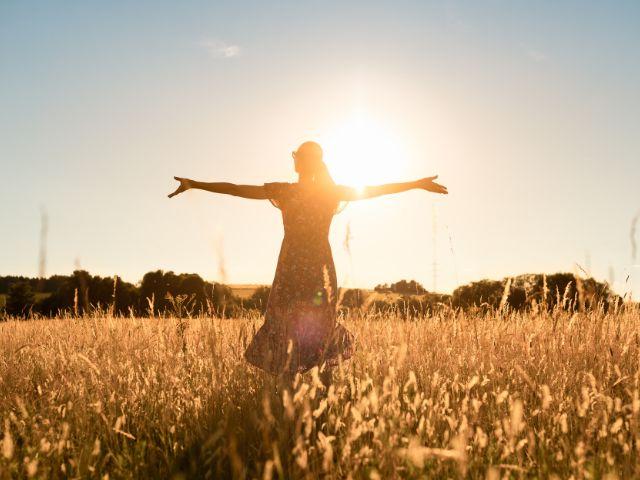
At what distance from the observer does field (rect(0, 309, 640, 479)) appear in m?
2.23

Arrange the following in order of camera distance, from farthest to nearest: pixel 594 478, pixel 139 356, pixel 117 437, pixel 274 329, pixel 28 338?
pixel 28 338 → pixel 139 356 → pixel 274 329 → pixel 117 437 → pixel 594 478

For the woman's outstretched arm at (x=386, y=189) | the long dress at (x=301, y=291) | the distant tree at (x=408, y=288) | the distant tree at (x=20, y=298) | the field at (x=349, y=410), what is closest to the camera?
the field at (x=349, y=410)

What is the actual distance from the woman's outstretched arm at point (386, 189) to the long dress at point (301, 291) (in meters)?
0.12

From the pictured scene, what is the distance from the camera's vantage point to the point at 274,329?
4.16 m

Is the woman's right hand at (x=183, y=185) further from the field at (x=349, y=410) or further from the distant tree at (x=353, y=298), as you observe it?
the distant tree at (x=353, y=298)

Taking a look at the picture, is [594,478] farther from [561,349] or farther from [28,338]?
[28,338]

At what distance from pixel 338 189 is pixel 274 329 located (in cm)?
130

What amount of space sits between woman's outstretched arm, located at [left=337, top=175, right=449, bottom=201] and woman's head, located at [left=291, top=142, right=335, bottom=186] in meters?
0.16

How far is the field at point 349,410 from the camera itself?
223 centimetres

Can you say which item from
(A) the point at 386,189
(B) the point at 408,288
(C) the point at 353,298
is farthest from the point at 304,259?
(B) the point at 408,288

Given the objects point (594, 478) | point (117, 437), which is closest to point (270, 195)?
point (117, 437)

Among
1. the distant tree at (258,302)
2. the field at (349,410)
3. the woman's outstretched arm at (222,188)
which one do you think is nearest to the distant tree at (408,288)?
the field at (349,410)

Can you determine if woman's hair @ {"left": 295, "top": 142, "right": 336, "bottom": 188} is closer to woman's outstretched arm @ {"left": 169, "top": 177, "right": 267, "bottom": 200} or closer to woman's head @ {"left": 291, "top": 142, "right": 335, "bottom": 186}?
woman's head @ {"left": 291, "top": 142, "right": 335, "bottom": 186}

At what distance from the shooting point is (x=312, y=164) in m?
4.34
